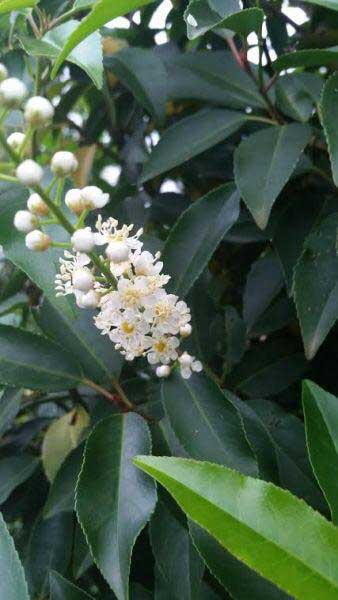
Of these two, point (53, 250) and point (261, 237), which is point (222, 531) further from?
point (261, 237)

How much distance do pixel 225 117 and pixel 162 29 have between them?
38cm

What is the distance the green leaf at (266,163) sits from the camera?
98 centimetres

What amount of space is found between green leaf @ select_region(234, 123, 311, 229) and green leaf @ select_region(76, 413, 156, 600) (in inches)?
11.2

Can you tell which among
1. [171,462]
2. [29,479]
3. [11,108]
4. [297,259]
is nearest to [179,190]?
[297,259]

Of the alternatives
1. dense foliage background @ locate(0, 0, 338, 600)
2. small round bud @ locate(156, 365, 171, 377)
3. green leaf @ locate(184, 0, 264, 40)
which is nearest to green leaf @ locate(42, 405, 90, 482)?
dense foliage background @ locate(0, 0, 338, 600)

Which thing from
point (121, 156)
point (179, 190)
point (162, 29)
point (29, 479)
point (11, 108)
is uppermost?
point (11, 108)

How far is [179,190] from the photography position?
4.79 feet

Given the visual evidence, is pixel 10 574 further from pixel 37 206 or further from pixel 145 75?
pixel 145 75

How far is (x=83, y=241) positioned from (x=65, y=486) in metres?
0.38

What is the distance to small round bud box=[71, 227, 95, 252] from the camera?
749 millimetres

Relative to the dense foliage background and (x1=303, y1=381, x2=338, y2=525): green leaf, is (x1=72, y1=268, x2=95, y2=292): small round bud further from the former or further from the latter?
(x1=303, y1=381, x2=338, y2=525): green leaf

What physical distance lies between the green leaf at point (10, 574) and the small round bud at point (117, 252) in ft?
0.94

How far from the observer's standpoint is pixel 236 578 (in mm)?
795

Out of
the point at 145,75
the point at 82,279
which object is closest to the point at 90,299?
the point at 82,279
